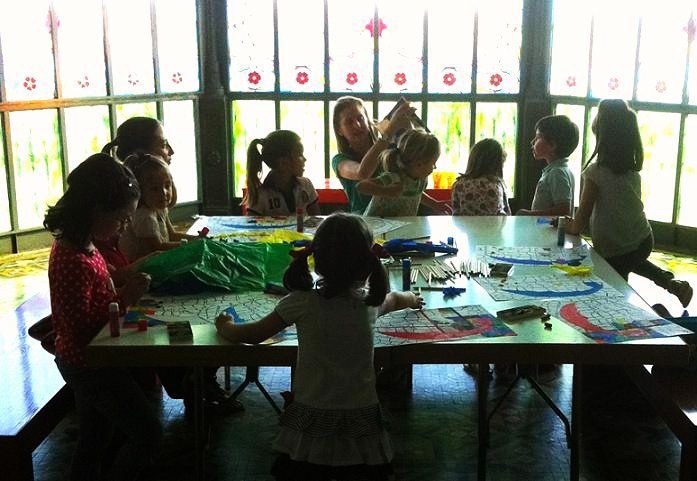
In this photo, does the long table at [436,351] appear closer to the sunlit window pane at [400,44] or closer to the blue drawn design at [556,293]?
the blue drawn design at [556,293]

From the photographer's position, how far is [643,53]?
661 centimetres

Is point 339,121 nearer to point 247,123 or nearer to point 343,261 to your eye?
point 343,261

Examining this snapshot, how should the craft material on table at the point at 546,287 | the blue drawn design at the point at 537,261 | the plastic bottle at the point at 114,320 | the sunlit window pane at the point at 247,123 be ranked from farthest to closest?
1. the sunlit window pane at the point at 247,123
2. the blue drawn design at the point at 537,261
3. the craft material on table at the point at 546,287
4. the plastic bottle at the point at 114,320

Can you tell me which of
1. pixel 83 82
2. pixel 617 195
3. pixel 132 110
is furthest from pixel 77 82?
pixel 617 195

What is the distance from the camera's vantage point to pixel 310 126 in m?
7.71

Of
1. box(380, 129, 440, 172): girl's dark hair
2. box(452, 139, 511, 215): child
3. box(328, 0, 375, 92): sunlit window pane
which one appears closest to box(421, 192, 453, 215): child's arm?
box(452, 139, 511, 215): child

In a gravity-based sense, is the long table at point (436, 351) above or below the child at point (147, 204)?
below

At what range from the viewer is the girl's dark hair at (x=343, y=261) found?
7.29 feet

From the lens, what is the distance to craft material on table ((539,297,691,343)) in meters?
2.51

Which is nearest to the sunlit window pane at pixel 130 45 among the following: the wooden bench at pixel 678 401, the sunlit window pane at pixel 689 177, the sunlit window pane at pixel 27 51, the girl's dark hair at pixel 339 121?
the sunlit window pane at pixel 27 51

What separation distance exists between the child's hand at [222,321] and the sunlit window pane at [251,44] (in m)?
5.34

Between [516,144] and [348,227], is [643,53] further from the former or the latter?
[348,227]

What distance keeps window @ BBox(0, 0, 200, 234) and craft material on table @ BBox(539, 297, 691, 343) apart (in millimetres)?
5000

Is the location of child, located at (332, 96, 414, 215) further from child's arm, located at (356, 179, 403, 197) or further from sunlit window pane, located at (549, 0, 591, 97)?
sunlit window pane, located at (549, 0, 591, 97)
